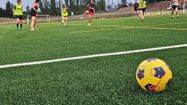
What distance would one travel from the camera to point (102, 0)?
117m

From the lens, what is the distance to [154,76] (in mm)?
3227

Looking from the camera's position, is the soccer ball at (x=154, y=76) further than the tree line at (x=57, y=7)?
No

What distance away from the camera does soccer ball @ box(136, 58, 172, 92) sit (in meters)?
3.22

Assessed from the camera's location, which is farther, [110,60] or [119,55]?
[119,55]

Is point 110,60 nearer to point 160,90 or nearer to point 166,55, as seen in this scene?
point 166,55

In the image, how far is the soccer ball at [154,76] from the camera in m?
3.22

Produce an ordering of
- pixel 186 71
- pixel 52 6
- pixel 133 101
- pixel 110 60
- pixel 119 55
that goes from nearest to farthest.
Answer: pixel 133 101 → pixel 186 71 → pixel 110 60 → pixel 119 55 → pixel 52 6

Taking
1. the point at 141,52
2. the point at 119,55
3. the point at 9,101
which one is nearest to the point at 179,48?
the point at 141,52

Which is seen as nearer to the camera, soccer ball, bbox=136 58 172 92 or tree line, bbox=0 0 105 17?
soccer ball, bbox=136 58 172 92

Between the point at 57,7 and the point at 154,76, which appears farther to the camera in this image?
the point at 57,7

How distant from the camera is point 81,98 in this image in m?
3.25

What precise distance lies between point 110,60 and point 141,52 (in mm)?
925

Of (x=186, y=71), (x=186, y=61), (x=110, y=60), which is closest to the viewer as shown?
(x=186, y=71)

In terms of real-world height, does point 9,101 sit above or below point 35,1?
below
